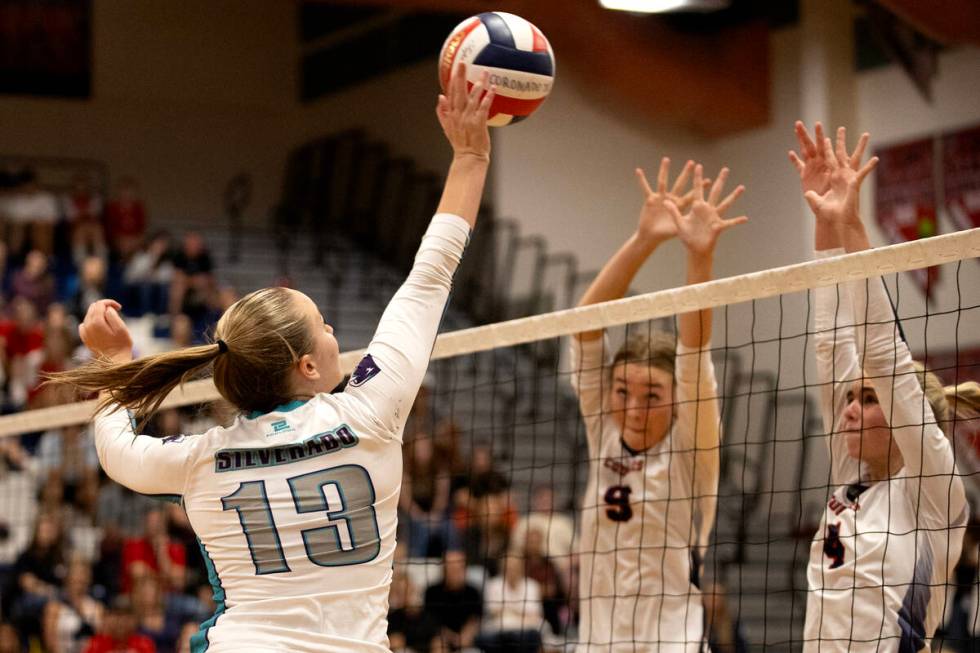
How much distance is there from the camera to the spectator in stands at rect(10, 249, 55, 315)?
1345 cm

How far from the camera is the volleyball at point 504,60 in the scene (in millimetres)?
3865

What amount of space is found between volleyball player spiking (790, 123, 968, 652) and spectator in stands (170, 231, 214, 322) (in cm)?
1052

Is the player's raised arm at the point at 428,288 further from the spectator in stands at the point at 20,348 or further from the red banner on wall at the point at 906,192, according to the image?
the red banner on wall at the point at 906,192

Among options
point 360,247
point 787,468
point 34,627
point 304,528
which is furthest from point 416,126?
point 304,528

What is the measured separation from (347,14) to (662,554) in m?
15.6

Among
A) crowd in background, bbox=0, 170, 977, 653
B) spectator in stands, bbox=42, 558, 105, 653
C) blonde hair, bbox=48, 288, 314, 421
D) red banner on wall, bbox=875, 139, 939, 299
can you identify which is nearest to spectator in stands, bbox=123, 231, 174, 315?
crowd in background, bbox=0, 170, 977, 653

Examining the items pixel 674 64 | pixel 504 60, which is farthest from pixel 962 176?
pixel 504 60

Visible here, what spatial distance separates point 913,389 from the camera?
12.1 feet

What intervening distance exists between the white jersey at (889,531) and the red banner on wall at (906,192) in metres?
9.88

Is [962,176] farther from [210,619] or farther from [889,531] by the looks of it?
[210,619]

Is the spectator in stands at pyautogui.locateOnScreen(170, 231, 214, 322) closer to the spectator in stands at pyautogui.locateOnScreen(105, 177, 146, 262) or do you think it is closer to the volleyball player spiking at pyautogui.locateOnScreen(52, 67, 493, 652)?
the spectator in stands at pyautogui.locateOnScreen(105, 177, 146, 262)

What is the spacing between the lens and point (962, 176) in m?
13.4

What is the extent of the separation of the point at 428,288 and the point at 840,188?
4.91 feet

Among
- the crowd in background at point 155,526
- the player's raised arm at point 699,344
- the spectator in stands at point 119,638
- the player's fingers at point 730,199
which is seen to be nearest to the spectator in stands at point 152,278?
the crowd in background at point 155,526
